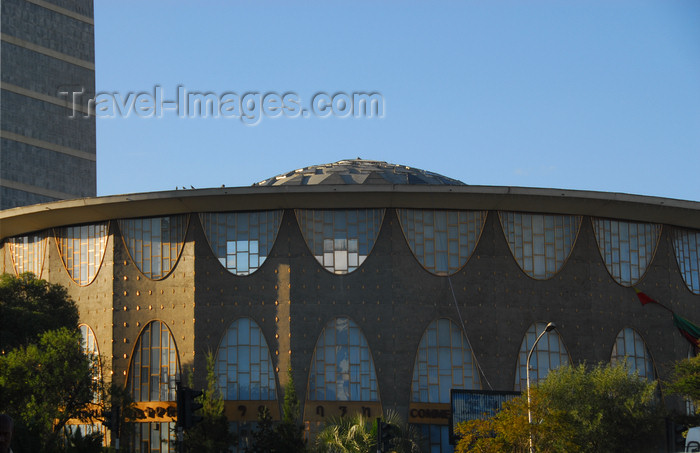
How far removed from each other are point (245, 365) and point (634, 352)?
2068cm

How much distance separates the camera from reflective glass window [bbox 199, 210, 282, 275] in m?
53.8

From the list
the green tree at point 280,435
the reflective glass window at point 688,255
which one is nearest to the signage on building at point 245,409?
the green tree at point 280,435

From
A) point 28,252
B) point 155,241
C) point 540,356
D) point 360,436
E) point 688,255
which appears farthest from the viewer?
point 28,252

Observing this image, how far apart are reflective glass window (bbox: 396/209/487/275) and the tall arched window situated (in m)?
13.6

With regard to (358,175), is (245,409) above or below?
below

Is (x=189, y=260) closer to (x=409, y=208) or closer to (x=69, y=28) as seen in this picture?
(x=409, y=208)

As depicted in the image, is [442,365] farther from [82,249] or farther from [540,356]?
[82,249]

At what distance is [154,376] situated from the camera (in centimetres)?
5369

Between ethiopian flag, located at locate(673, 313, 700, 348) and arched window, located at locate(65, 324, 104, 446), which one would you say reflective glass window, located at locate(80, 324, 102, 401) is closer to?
arched window, located at locate(65, 324, 104, 446)

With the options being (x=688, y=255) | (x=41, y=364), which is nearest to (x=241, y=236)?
(x=41, y=364)

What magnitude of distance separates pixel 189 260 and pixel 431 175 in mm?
17245

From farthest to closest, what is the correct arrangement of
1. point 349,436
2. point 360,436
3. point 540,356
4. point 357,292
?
point 540,356 → point 357,292 → point 360,436 → point 349,436

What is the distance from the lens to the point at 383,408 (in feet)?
169

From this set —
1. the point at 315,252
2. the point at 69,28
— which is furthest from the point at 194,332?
the point at 69,28
